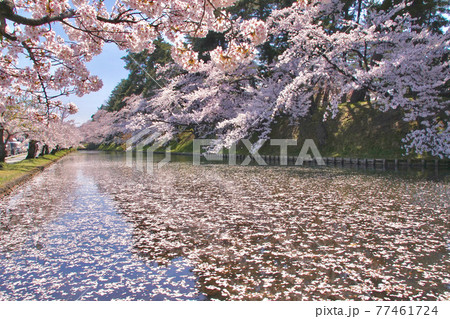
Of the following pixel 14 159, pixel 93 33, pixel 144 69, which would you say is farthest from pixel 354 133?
pixel 144 69

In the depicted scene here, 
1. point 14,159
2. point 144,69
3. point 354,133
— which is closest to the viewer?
point 354,133

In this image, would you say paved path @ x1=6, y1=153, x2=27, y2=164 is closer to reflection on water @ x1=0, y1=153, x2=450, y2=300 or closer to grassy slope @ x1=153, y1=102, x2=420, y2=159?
grassy slope @ x1=153, y1=102, x2=420, y2=159

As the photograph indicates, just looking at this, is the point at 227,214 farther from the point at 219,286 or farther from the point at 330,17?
the point at 330,17

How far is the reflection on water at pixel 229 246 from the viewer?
409 centimetres

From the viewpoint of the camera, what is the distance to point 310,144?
26.1 m

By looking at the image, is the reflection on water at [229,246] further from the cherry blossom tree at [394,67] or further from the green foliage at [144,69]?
the green foliage at [144,69]

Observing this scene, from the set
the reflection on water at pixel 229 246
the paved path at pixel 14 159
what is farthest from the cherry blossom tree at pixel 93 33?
the paved path at pixel 14 159

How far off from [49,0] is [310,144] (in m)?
21.8

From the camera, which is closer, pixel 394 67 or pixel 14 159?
pixel 394 67

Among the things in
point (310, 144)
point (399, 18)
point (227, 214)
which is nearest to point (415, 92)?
point (399, 18)

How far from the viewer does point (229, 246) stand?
5645 mm

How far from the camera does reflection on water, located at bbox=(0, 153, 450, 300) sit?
4090 millimetres

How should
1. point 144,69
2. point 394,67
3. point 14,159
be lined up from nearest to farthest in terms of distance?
1. point 394,67
2. point 14,159
3. point 144,69

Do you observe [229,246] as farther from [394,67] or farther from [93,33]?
[394,67]
